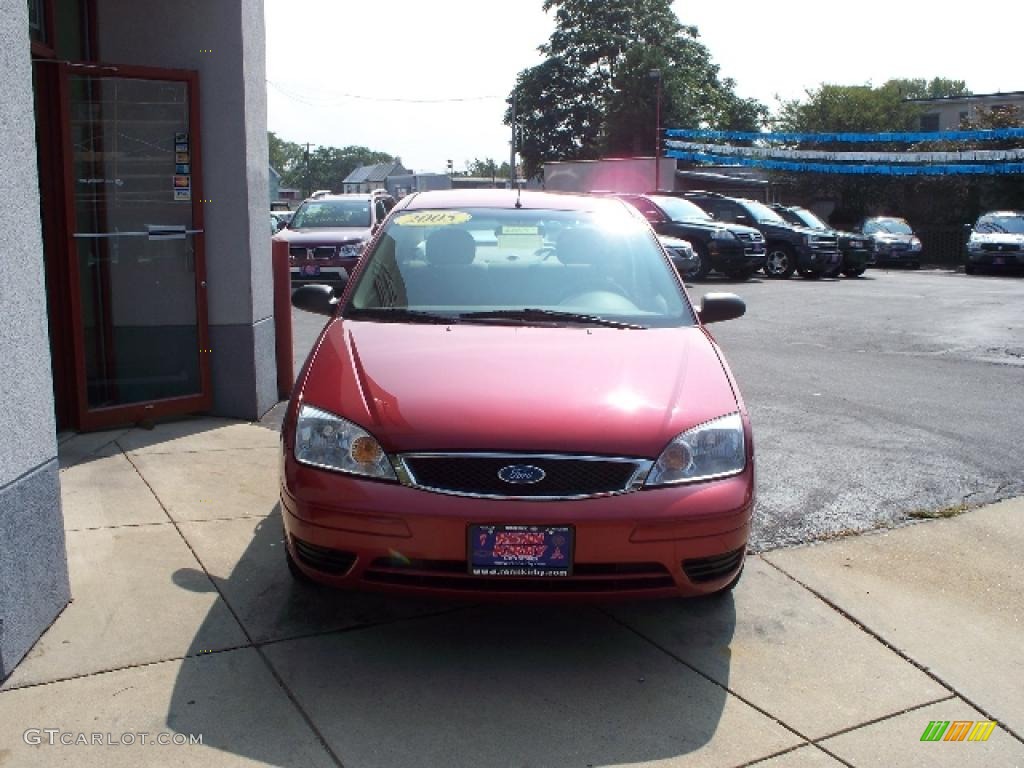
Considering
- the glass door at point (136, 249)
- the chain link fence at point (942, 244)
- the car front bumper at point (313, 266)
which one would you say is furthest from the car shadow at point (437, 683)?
the chain link fence at point (942, 244)

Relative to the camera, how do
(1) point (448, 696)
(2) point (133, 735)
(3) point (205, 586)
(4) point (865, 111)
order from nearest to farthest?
(2) point (133, 735), (1) point (448, 696), (3) point (205, 586), (4) point (865, 111)

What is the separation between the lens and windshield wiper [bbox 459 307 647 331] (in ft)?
14.4

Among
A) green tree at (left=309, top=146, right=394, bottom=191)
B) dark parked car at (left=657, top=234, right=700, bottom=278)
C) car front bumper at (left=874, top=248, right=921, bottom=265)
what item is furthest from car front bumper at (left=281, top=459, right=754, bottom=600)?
green tree at (left=309, top=146, right=394, bottom=191)

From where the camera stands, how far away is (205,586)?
4215 millimetres

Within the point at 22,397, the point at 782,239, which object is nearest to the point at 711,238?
the point at 782,239

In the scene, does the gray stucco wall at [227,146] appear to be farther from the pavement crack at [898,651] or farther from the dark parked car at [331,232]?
the dark parked car at [331,232]

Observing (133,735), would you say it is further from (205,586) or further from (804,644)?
(804,644)

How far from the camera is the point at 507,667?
3.63 m

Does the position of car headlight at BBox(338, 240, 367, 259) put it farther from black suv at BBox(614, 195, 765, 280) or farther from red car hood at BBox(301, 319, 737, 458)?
red car hood at BBox(301, 319, 737, 458)

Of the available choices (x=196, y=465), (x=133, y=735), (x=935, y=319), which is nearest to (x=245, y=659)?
(x=133, y=735)

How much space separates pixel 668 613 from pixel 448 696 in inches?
43.1

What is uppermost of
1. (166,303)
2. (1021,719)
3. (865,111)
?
(865,111)

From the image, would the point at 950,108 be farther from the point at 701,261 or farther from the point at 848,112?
the point at 701,261

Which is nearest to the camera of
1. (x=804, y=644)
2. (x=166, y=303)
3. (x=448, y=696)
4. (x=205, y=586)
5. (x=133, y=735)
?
(x=133, y=735)
